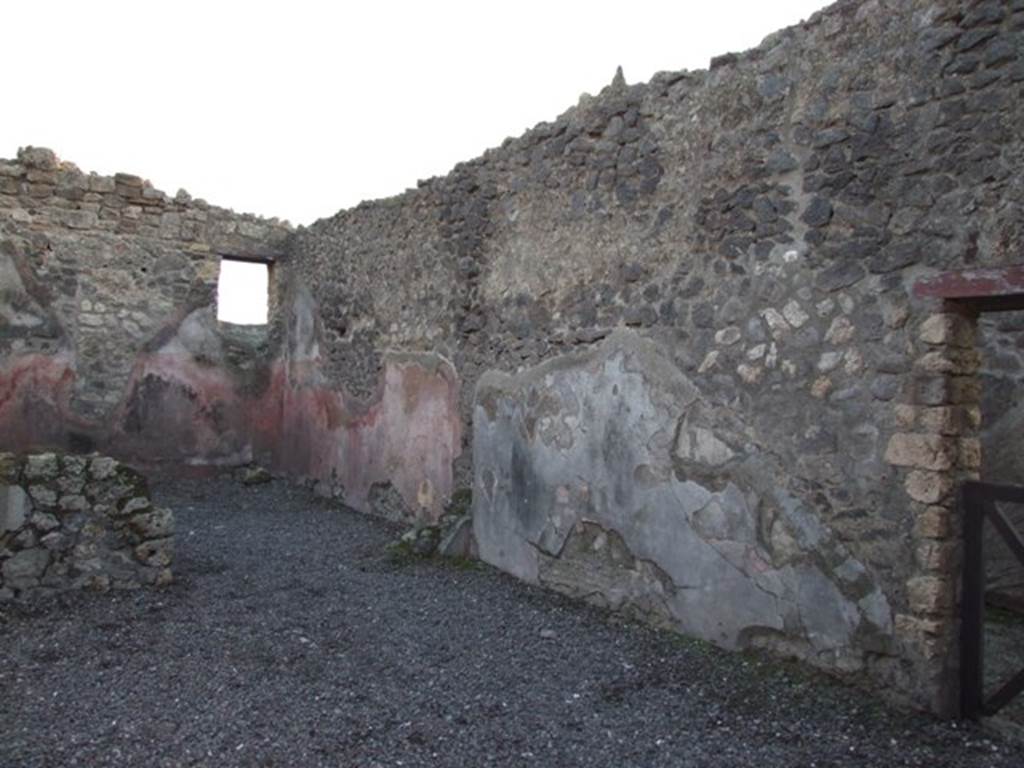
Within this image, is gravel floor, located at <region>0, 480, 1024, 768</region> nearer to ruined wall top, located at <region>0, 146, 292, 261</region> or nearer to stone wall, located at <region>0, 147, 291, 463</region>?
stone wall, located at <region>0, 147, 291, 463</region>

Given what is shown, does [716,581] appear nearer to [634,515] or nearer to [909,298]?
[634,515]

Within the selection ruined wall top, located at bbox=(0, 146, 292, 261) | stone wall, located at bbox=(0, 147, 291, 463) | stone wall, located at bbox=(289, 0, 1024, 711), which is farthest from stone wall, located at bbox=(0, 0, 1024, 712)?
ruined wall top, located at bbox=(0, 146, 292, 261)

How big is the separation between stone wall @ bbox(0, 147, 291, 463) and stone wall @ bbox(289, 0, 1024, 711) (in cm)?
394

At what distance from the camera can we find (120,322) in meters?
7.86

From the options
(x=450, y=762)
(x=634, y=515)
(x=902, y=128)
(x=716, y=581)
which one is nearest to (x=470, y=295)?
(x=634, y=515)

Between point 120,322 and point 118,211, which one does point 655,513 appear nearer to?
point 120,322

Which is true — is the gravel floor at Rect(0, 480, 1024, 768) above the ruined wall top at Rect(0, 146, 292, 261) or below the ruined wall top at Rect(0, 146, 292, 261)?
below

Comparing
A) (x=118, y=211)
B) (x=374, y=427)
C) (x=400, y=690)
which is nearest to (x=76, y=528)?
(x=400, y=690)

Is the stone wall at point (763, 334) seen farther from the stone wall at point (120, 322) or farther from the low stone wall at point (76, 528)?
the stone wall at point (120, 322)

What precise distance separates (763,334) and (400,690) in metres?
2.16

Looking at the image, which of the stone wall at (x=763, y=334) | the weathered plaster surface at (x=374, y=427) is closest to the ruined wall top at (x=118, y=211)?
the weathered plaster surface at (x=374, y=427)

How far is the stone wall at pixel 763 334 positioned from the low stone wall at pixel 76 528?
6.64 feet

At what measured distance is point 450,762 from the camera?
2719 mm

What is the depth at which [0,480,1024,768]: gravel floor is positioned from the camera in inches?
109
